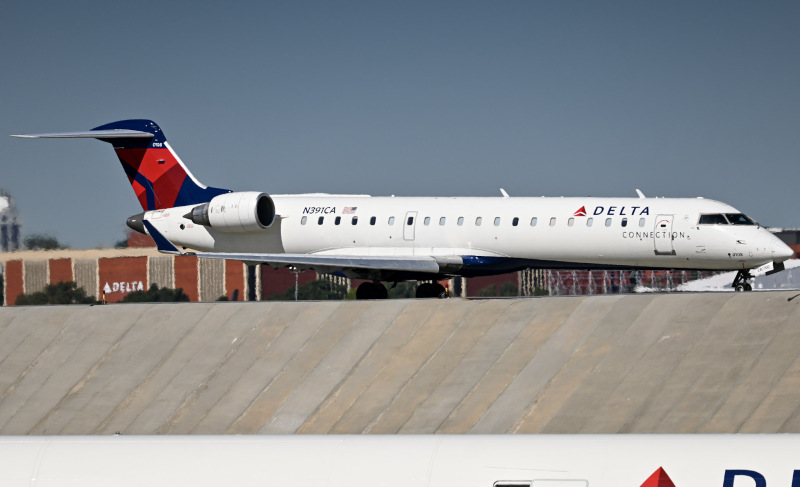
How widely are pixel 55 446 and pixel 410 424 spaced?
12.1m

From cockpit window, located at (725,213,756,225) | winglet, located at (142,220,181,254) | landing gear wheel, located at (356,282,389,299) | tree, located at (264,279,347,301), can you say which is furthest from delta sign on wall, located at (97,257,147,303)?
cockpit window, located at (725,213,756,225)

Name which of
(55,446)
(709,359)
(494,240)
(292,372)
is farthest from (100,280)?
(55,446)

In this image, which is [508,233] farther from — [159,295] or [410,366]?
[159,295]

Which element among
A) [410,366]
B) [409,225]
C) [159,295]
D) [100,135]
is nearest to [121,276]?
[159,295]

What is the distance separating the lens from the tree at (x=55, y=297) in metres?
43.4

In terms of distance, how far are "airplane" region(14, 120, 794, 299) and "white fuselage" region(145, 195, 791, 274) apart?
Result: 3 cm

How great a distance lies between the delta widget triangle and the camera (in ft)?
26.9

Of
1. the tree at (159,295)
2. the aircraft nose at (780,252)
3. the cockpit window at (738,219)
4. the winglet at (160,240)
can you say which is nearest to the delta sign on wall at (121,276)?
the tree at (159,295)

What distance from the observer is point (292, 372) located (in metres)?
23.7

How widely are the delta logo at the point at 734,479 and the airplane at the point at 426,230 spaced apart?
70.0 ft

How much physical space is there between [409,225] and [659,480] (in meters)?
24.1

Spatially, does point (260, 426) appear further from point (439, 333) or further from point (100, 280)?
point (100, 280)

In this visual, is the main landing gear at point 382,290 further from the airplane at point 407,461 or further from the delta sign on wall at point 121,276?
the delta sign on wall at point 121,276

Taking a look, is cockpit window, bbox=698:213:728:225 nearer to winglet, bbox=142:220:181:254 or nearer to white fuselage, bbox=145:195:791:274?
white fuselage, bbox=145:195:791:274
